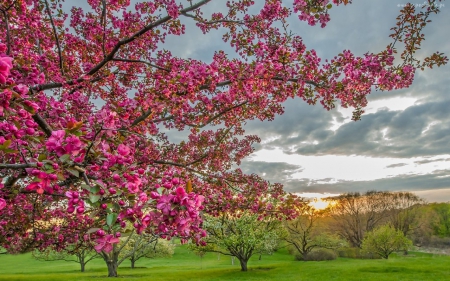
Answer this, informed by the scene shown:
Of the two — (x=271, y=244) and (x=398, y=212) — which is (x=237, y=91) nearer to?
(x=271, y=244)

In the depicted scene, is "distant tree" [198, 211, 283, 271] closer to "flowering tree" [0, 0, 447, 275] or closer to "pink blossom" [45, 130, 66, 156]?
"flowering tree" [0, 0, 447, 275]

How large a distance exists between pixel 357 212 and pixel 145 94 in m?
56.0

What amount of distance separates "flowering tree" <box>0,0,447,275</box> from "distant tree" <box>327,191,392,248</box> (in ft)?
162

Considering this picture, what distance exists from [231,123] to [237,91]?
3084 millimetres

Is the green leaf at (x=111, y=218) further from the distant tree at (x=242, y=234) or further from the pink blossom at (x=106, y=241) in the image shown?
the distant tree at (x=242, y=234)

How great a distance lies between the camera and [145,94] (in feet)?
18.4

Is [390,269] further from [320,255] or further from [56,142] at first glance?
[56,142]

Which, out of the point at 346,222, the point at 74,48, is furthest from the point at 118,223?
the point at 346,222

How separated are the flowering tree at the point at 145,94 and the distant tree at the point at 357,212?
49527 millimetres

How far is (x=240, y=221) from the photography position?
27047 millimetres

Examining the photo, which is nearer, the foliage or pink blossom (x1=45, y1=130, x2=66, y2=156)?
pink blossom (x1=45, y1=130, x2=66, y2=156)

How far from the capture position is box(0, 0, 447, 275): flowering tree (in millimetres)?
2547

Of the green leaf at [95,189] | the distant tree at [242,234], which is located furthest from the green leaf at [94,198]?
the distant tree at [242,234]

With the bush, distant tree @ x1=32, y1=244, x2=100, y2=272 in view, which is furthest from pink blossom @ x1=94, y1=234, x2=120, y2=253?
the bush
